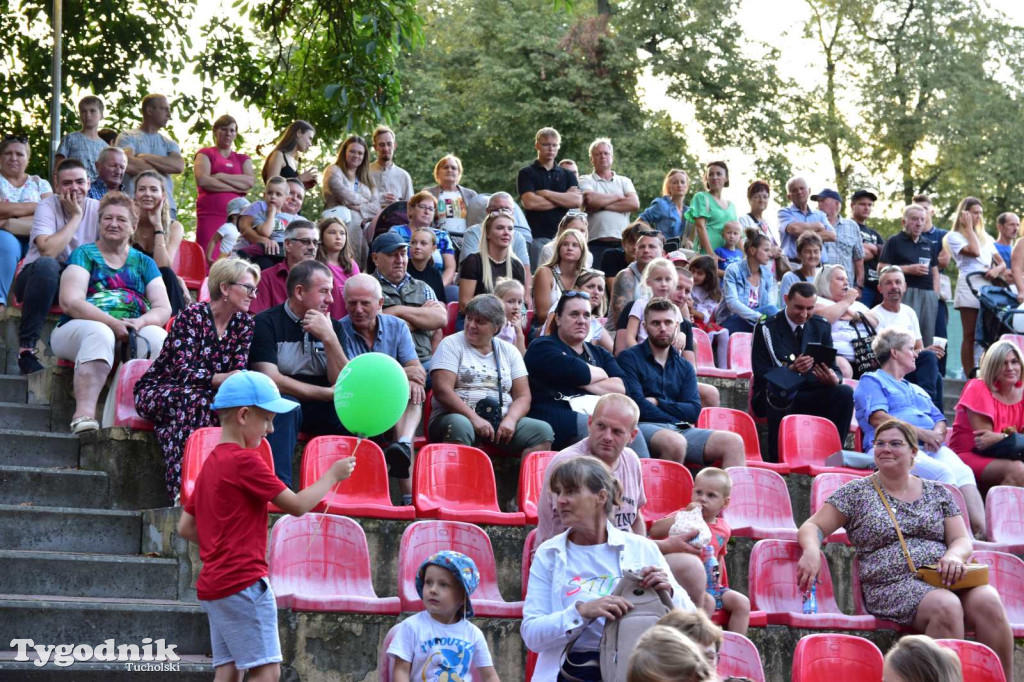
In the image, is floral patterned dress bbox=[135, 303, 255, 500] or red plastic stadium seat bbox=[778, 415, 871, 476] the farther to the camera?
red plastic stadium seat bbox=[778, 415, 871, 476]

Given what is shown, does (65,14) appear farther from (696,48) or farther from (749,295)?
(696,48)

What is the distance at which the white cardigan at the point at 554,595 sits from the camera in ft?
15.1

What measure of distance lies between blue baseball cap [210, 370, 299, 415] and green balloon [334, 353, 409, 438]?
605 mm

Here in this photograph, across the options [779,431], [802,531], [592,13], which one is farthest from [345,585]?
[592,13]

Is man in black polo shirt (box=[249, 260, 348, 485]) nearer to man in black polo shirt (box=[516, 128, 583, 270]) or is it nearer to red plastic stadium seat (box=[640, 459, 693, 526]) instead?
red plastic stadium seat (box=[640, 459, 693, 526])

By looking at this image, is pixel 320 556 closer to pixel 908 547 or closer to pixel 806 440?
pixel 908 547

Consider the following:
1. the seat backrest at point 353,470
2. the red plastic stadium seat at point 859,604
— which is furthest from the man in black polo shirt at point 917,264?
the seat backrest at point 353,470

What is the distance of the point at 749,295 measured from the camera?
10578 mm

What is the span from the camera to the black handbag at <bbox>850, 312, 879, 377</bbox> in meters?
9.41

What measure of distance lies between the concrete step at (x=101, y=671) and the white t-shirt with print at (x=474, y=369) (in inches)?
95.6

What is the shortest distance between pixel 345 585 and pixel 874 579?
8.13ft

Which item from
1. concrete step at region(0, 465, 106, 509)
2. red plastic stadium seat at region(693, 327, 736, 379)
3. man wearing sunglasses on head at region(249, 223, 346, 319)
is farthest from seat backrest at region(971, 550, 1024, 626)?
concrete step at region(0, 465, 106, 509)

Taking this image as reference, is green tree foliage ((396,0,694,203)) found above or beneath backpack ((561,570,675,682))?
above

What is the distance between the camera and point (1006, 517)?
303 inches
